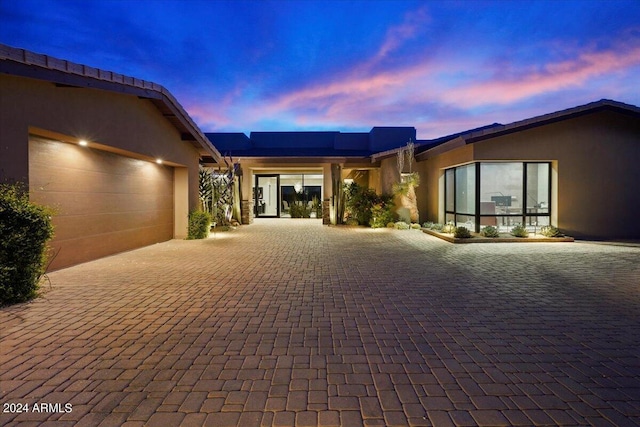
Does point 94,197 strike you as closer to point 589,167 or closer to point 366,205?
point 366,205

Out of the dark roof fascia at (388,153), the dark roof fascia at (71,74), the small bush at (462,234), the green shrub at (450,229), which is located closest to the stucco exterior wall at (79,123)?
the dark roof fascia at (71,74)

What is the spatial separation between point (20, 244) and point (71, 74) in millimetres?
3094

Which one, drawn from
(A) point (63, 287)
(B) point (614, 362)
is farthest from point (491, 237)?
(A) point (63, 287)

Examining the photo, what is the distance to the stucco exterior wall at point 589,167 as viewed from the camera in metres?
11.8

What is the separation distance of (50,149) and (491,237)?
39.7 ft

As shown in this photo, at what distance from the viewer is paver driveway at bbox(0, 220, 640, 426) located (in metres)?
2.40

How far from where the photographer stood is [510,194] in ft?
40.6

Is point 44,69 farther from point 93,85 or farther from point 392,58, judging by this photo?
point 392,58

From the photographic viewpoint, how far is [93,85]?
21.6 ft

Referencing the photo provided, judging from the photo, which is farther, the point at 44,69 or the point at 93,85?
the point at 93,85

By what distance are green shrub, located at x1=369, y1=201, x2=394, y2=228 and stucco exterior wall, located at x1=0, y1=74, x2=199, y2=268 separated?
8775mm

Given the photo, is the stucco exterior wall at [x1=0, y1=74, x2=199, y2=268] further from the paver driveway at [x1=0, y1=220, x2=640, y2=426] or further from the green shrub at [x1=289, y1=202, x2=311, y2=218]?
the green shrub at [x1=289, y1=202, x2=311, y2=218]

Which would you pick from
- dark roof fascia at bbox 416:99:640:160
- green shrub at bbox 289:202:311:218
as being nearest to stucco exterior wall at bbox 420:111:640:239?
dark roof fascia at bbox 416:99:640:160

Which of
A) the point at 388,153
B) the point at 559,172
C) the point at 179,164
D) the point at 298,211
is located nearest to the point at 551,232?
the point at 559,172
